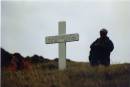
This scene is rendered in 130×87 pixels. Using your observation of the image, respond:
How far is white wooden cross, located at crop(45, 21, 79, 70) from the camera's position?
265 centimetres

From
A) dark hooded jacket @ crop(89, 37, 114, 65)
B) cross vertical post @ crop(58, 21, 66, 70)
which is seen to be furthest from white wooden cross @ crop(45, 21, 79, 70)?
dark hooded jacket @ crop(89, 37, 114, 65)

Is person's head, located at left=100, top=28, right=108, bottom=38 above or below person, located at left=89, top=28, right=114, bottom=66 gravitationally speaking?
above

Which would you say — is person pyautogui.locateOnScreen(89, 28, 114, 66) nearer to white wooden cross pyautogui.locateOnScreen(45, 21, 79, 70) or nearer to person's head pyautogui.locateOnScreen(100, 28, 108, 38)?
person's head pyautogui.locateOnScreen(100, 28, 108, 38)

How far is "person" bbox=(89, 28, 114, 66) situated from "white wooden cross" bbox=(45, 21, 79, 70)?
105 millimetres

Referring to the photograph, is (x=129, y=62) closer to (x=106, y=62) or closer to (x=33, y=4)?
(x=106, y=62)

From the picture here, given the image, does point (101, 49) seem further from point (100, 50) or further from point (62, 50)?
point (62, 50)

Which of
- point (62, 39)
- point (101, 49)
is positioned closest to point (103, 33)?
point (101, 49)

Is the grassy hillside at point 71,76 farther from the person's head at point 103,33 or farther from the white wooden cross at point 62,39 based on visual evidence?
the person's head at point 103,33

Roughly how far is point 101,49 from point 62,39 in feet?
0.71

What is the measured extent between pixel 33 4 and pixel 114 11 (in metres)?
0.43

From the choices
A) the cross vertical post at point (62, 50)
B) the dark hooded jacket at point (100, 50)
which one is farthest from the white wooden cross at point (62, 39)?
the dark hooded jacket at point (100, 50)

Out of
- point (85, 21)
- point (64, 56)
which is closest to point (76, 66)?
point (64, 56)

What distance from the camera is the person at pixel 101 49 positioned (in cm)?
265

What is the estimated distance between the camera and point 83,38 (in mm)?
2670
